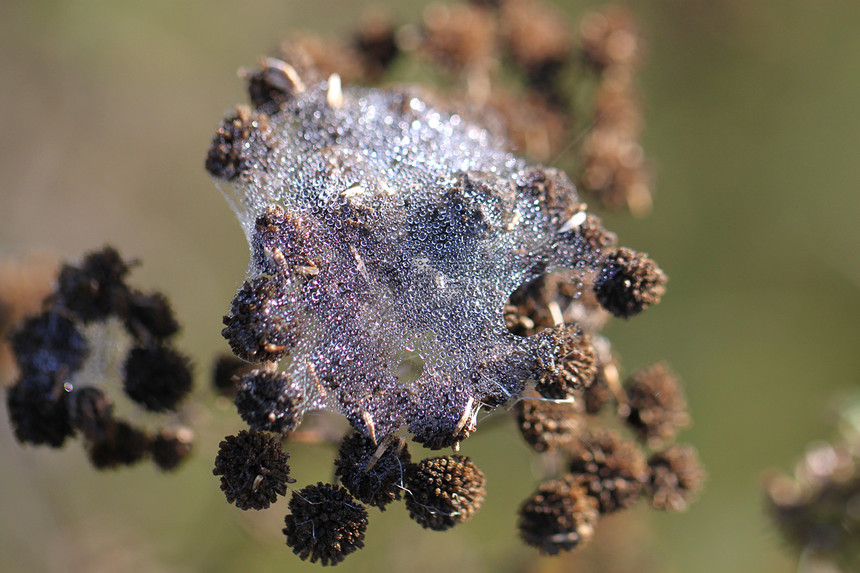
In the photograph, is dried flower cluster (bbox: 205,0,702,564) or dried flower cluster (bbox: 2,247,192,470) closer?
dried flower cluster (bbox: 205,0,702,564)

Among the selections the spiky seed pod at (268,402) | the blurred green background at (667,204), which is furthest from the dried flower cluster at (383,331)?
the blurred green background at (667,204)

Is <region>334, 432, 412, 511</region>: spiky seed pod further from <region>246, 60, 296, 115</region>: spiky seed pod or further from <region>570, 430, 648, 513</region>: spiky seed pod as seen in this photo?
<region>246, 60, 296, 115</region>: spiky seed pod

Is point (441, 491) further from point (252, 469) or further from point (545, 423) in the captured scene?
point (252, 469)

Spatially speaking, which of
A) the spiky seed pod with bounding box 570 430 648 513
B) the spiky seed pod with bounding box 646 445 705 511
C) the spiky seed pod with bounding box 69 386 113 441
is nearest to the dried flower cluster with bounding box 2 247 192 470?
the spiky seed pod with bounding box 69 386 113 441

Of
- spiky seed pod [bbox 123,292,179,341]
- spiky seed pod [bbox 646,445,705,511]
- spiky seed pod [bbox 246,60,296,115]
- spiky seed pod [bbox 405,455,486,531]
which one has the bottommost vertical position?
spiky seed pod [bbox 405,455,486,531]

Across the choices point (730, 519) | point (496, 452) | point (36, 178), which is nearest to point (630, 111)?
point (496, 452)

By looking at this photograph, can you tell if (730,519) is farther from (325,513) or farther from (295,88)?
(295,88)
